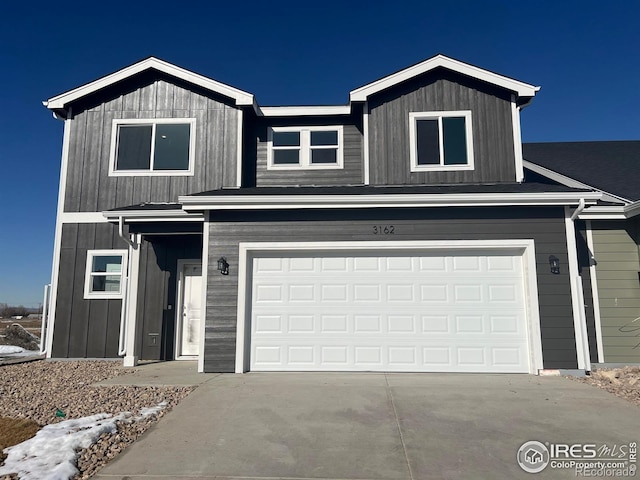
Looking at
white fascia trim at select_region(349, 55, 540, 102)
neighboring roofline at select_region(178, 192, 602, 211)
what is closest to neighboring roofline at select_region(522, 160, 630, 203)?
neighboring roofline at select_region(178, 192, 602, 211)

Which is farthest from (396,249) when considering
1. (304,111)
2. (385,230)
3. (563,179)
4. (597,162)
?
(597,162)

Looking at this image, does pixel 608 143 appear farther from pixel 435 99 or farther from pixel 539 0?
pixel 435 99

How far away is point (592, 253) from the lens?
8.11m

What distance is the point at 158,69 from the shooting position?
984cm

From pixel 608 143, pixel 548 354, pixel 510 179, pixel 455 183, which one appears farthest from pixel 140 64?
pixel 608 143

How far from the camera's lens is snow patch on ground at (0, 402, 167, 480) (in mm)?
3305

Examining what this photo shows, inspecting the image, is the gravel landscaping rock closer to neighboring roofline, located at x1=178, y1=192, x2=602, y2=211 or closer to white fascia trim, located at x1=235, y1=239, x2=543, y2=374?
white fascia trim, located at x1=235, y1=239, x2=543, y2=374

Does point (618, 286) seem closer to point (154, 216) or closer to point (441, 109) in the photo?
point (441, 109)

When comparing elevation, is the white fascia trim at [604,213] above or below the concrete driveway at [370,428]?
above

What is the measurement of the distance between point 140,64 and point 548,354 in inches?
423

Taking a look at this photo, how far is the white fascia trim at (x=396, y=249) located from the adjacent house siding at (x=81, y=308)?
12.2ft

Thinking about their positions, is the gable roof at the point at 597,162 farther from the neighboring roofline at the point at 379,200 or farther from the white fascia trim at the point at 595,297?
the neighboring roofline at the point at 379,200

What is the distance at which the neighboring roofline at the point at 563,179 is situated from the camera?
332 inches

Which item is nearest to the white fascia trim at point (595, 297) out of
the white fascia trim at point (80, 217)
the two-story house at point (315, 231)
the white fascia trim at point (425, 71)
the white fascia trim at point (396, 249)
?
the two-story house at point (315, 231)
